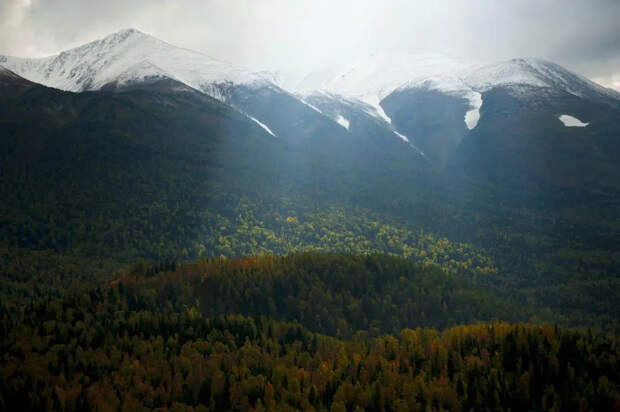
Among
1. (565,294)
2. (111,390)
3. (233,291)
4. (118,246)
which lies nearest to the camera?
(111,390)

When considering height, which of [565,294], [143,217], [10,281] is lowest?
[10,281]

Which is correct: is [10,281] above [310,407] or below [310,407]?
below

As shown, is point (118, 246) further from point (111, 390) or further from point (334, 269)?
point (111, 390)

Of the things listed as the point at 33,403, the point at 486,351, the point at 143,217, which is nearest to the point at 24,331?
the point at 33,403

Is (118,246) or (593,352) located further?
(118,246)

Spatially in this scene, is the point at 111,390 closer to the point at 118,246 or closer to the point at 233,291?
the point at 233,291

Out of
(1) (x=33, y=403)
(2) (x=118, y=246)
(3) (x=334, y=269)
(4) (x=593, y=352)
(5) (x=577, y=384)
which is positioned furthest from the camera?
(2) (x=118, y=246)

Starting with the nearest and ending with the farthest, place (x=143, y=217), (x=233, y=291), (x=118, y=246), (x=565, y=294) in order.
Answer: (x=233, y=291), (x=565, y=294), (x=118, y=246), (x=143, y=217)

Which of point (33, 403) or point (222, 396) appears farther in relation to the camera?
point (222, 396)

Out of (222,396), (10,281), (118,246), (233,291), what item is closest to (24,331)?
(222,396)
